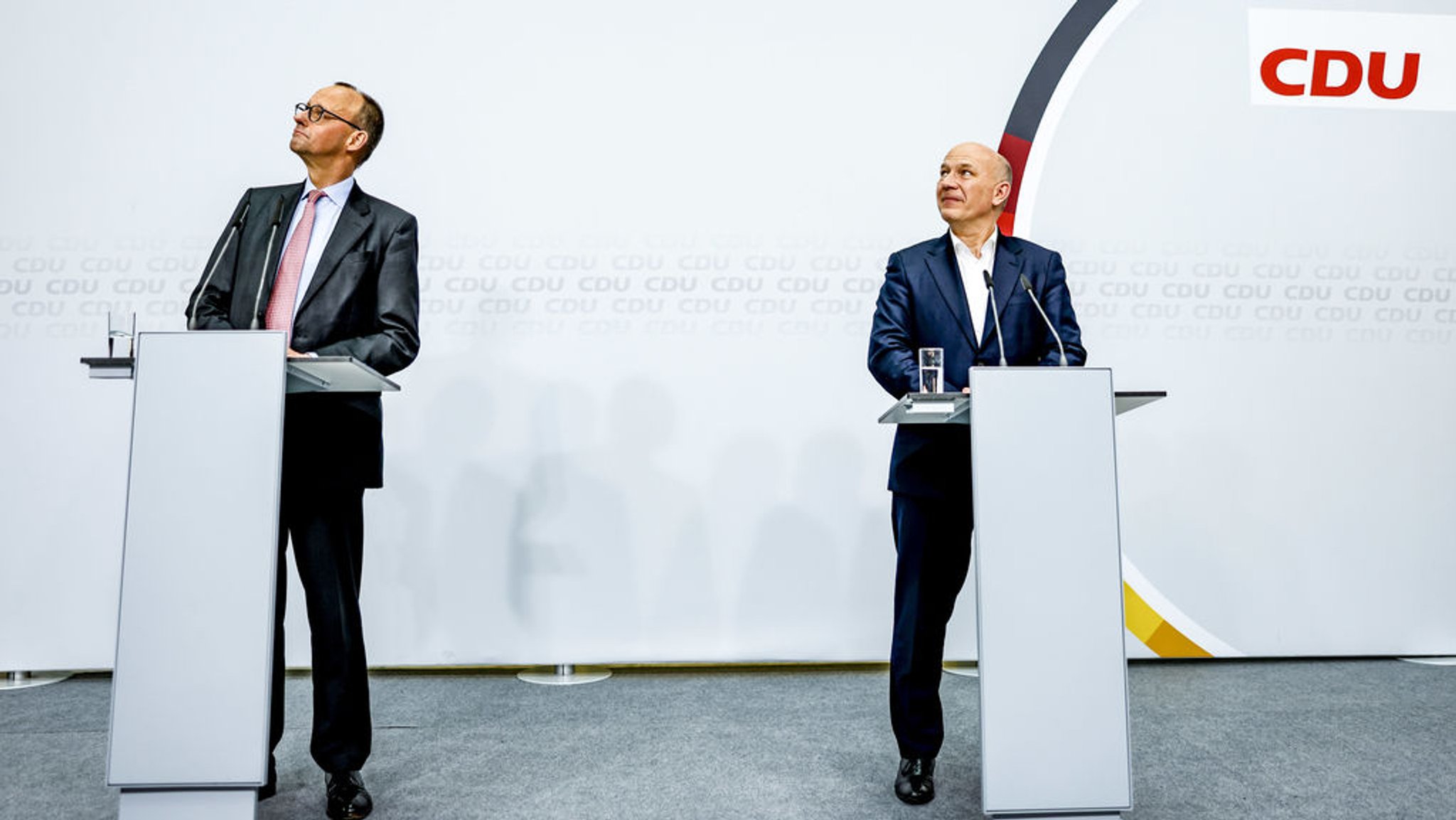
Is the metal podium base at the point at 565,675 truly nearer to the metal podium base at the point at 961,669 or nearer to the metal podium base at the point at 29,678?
the metal podium base at the point at 961,669

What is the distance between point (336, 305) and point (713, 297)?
1733mm

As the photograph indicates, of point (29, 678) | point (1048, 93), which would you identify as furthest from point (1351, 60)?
point (29, 678)

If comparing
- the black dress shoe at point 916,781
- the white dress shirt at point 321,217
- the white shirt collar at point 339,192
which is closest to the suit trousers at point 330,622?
the white dress shirt at point 321,217

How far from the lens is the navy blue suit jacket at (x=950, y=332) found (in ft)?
7.27

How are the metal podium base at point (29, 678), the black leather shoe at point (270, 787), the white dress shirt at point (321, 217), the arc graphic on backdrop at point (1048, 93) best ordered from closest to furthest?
the black leather shoe at point (270, 787)
the white dress shirt at point (321, 217)
the metal podium base at point (29, 678)
the arc graphic on backdrop at point (1048, 93)

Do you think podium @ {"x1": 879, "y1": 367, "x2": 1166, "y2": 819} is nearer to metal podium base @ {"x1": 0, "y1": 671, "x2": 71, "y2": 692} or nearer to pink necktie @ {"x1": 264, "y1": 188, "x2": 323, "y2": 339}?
pink necktie @ {"x1": 264, "y1": 188, "x2": 323, "y2": 339}

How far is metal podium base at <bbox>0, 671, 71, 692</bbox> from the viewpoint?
3.38 m

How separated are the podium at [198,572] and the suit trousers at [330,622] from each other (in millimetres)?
314

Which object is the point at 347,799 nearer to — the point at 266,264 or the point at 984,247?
the point at 266,264

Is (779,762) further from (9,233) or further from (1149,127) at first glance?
(9,233)

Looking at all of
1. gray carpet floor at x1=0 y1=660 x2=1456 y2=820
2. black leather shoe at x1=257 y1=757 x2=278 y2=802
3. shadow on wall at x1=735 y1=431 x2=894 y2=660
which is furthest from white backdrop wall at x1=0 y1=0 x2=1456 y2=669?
black leather shoe at x1=257 y1=757 x2=278 y2=802

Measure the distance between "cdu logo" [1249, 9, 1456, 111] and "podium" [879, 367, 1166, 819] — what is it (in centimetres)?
276

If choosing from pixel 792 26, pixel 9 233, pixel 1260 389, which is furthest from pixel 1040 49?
pixel 9 233

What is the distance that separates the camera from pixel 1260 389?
3727 millimetres
